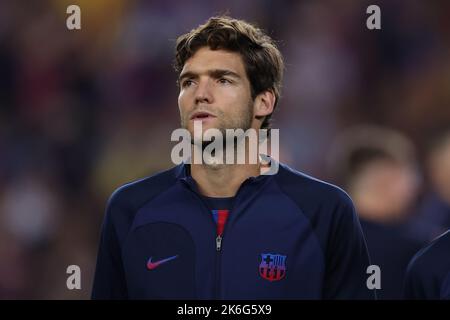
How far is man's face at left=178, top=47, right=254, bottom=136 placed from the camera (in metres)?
2.87

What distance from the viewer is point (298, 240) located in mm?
2811

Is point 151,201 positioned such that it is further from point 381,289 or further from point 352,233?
point 381,289

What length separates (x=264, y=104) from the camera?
3.14 metres

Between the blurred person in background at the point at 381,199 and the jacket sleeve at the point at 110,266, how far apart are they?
119 cm

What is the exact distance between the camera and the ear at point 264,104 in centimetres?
309

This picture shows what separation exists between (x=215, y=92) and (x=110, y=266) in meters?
0.72

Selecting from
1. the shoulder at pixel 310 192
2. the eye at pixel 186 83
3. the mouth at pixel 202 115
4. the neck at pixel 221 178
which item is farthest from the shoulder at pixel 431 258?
the eye at pixel 186 83

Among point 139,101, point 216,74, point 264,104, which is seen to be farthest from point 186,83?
point 139,101

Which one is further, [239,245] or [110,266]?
[110,266]

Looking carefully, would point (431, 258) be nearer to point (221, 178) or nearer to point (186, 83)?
point (221, 178)

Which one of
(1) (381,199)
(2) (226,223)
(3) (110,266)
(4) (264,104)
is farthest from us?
(1) (381,199)

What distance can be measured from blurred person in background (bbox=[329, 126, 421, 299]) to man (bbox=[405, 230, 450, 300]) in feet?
2.33

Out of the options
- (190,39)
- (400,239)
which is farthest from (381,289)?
(190,39)

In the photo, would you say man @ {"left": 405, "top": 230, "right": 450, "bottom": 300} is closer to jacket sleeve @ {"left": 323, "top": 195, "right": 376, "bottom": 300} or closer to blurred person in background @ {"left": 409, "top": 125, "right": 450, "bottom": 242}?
jacket sleeve @ {"left": 323, "top": 195, "right": 376, "bottom": 300}
